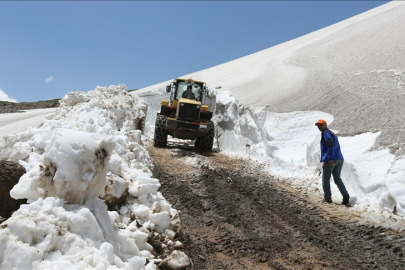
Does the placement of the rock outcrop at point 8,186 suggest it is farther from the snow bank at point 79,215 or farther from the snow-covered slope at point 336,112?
the snow-covered slope at point 336,112

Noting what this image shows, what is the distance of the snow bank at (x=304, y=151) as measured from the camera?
6.11m

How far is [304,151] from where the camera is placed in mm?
9906

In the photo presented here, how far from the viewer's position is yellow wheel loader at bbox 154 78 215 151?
1195 cm

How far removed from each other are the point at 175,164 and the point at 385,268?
6136mm

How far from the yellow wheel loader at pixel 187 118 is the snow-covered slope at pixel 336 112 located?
1.50 meters

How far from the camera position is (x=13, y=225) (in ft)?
8.82

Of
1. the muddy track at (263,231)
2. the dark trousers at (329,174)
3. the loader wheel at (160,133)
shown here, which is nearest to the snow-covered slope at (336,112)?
the dark trousers at (329,174)

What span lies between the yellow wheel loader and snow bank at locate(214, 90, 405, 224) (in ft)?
4.84

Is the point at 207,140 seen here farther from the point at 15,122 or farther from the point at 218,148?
the point at 15,122

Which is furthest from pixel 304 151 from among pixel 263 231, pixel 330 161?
pixel 263 231

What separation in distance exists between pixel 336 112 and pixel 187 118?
4.69 m

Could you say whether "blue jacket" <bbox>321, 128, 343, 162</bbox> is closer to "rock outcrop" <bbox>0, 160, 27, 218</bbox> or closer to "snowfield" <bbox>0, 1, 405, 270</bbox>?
"snowfield" <bbox>0, 1, 405, 270</bbox>

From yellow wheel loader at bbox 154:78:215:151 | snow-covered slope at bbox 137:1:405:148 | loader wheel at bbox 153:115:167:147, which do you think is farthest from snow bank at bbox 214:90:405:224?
loader wheel at bbox 153:115:167:147

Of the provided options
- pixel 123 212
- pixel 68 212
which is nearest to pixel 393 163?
pixel 123 212
